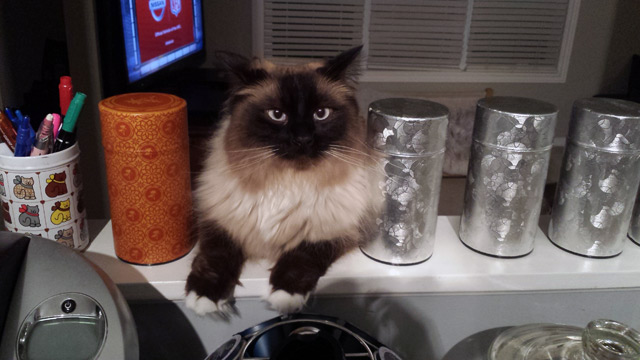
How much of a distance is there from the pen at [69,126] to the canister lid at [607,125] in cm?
78

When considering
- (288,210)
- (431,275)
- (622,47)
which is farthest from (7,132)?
(622,47)

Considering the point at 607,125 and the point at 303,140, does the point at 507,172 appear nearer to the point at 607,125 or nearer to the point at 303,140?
the point at 607,125

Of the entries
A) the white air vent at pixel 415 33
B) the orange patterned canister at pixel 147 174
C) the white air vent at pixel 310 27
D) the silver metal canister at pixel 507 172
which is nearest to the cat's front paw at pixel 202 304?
the orange patterned canister at pixel 147 174

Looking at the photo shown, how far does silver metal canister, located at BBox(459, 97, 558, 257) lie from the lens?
811 mm

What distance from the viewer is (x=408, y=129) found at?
2.61 feet

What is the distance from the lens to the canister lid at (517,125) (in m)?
0.80

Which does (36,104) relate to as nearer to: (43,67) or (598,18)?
(43,67)

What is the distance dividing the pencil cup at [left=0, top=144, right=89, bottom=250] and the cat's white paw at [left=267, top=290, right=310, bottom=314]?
347 mm

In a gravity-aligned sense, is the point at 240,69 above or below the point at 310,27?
above

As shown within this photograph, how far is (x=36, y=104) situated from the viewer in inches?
38.4

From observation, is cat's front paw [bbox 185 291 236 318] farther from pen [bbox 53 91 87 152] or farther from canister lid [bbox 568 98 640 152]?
canister lid [bbox 568 98 640 152]

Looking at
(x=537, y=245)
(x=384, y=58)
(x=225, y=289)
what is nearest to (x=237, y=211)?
A: (x=225, y=289)

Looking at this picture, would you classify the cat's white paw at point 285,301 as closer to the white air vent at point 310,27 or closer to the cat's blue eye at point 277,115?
the cat's blue eye at point 277,115

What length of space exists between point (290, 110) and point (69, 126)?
0.35 metres
